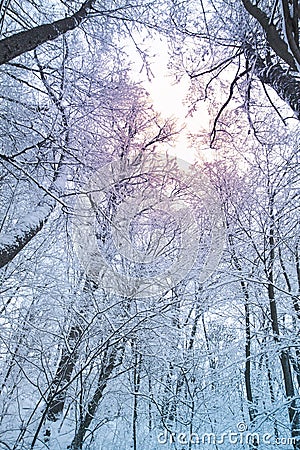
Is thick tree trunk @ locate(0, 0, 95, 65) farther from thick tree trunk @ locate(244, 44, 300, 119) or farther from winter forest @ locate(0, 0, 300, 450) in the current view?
thick tree trunk @ locate(244, 44, 300, 119)

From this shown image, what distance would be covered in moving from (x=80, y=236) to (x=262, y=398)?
3.76 meters

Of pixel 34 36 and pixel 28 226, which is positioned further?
pixel 28 226

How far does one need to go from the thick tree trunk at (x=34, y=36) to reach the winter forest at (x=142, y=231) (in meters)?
0.01

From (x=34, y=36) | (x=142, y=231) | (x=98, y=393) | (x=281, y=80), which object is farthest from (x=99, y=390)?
(x=281, y=80)

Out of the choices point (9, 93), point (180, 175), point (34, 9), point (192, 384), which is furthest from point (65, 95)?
point (192, 384)

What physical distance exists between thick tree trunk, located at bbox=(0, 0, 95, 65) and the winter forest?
11 mm

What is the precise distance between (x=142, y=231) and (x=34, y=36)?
385 centimetres

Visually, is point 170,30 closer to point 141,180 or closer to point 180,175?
point 141,180

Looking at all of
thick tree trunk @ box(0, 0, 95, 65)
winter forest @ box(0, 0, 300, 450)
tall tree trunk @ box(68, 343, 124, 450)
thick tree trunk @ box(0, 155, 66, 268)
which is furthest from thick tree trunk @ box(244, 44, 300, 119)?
tall tree trunk @ box(68, 343, 124, 450)

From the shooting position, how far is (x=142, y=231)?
5.68 m

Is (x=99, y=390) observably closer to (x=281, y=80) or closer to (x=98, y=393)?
(x=98, y=393)

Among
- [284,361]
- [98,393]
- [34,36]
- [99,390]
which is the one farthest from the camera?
[98,393]

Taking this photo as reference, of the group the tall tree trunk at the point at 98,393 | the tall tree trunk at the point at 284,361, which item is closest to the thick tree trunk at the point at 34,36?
the tall tree trunk at the point at 284,361

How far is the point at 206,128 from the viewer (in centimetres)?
642
